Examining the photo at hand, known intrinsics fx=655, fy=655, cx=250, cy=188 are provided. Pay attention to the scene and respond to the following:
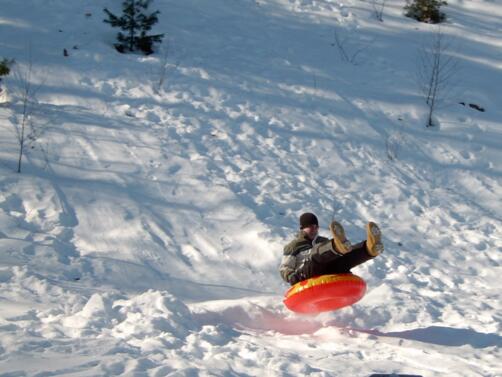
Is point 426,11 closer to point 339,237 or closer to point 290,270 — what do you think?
→ point 290,270

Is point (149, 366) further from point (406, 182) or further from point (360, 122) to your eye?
point (360, 122)

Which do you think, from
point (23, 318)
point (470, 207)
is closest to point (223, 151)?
point (470, 207)

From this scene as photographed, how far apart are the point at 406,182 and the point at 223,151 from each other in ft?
8.33

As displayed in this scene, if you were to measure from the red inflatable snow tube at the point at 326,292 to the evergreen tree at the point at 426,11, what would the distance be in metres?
9.44

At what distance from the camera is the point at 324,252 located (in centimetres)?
546

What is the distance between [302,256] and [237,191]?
8.28 feet

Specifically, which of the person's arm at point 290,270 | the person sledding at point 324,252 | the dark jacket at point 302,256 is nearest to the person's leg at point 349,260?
the person sledding at point 324,252

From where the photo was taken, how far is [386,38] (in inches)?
502

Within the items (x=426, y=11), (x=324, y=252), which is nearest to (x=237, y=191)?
(x=324, y=252)

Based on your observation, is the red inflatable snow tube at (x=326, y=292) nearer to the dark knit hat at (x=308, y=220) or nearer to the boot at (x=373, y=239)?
the boot at (x=373, y=239)

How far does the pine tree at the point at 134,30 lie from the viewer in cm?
1098

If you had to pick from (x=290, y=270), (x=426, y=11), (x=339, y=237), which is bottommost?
(x=290, y=270)

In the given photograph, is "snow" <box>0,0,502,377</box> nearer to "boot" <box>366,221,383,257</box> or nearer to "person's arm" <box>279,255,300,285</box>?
"person's arm" <box>279,255,300,285</box>

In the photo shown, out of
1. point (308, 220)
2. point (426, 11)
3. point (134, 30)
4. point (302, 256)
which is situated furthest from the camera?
point (426, 11)
